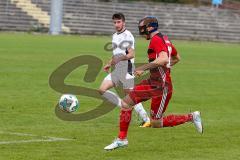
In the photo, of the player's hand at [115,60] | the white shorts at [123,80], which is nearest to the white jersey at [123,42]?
the player's hand at [115,60]

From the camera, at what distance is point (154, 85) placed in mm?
12516

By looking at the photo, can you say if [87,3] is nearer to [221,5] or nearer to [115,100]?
[221,5]

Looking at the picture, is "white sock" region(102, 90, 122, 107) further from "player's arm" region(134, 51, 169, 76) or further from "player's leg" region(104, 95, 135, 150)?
"player's arm" region(134, 51, 169, 76)

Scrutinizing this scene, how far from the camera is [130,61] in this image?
1598cm

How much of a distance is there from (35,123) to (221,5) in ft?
210

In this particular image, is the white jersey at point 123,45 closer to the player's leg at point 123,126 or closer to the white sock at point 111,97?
the white sock at point 111,97

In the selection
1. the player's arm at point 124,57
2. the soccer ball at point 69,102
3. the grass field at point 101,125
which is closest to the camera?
the grass field at point 101,125

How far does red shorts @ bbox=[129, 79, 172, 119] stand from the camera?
12406 mm

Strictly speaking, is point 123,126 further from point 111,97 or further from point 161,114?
point 111,97

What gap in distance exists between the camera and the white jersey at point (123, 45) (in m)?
15.6

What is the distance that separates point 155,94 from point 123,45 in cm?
341

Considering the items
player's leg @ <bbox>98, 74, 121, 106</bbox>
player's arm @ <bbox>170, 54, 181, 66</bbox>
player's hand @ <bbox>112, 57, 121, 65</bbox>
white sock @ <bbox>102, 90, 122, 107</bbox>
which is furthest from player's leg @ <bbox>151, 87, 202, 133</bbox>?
white sock @ <bbox>102, 90, 122, 107</bbox>

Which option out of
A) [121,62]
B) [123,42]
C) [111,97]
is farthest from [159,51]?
[111,97]

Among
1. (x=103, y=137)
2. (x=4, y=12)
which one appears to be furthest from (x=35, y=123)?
(x=4, y=12)
